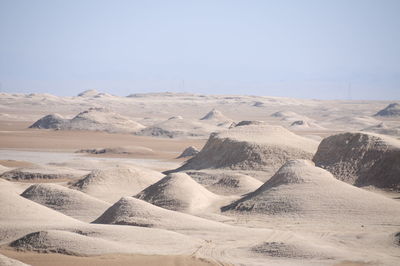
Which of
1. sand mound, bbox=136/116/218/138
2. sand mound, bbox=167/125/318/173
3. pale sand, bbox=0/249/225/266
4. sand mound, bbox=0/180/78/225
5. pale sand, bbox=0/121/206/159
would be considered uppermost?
sand mound, bbox=167/125/318/173

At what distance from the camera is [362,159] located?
87.9 feet

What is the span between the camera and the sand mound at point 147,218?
59.4ft

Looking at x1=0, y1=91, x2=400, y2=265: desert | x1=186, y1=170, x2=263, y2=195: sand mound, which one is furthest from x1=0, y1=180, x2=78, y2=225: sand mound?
x1=186, y1=170, x2=263, y2=195: sand mound

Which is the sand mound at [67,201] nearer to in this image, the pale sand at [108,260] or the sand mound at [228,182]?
the sand mound at [228,182]

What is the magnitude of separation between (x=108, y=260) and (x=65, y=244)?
46.4 inches

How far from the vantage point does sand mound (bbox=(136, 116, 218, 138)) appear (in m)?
60.2

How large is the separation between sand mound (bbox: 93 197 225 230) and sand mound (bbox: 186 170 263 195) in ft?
22.0

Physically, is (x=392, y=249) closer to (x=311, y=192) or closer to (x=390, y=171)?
(x=311, y=192)

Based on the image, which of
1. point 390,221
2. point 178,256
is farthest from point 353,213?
point 178,256

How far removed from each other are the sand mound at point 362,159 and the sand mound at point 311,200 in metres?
3.31

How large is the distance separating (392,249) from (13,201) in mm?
9874

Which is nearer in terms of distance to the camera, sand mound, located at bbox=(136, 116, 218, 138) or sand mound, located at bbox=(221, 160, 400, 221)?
sand mound, located at bbox=(221, 160, 400, 221)

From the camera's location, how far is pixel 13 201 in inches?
755

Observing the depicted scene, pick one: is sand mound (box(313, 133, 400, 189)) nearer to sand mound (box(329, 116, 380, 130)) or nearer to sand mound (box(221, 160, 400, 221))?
sand mound (box(221, 160, 400, 221))
